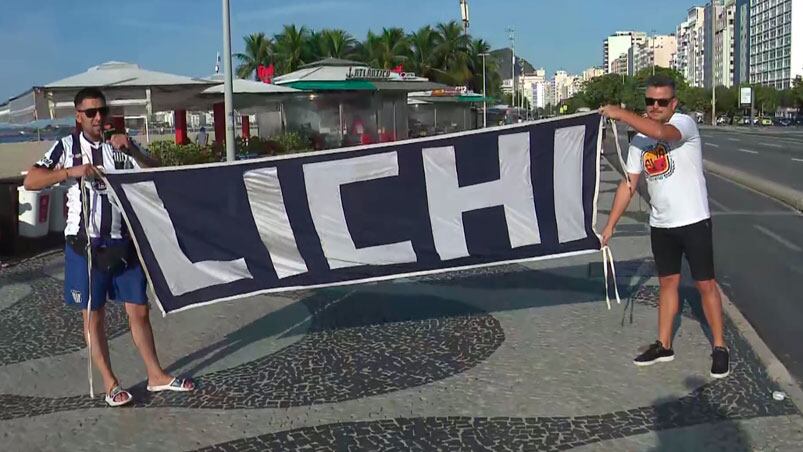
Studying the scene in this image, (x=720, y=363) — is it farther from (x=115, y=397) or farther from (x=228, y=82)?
(x=228, y=82)

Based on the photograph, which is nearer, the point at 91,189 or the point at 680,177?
the point at 91,189

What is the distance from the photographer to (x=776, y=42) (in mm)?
166625

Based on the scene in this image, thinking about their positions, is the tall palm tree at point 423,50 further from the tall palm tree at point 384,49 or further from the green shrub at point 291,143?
the green shrub at point 291,143

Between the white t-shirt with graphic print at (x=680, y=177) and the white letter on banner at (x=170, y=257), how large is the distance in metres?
2.95

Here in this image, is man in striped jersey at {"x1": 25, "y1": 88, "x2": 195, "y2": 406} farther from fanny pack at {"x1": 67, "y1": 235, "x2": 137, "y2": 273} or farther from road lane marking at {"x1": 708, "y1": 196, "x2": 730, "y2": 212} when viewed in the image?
road lane marking at {"x1": 708, "y1": 196, "x2": 730, "y2": 212}

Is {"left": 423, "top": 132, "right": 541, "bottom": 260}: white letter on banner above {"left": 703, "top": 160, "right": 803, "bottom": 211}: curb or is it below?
above

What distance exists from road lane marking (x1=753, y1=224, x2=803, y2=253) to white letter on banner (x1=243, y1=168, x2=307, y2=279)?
24.3 feet

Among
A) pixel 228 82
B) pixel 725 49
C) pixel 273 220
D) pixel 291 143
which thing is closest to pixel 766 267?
pixel 273 220

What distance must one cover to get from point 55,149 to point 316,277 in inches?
77.8

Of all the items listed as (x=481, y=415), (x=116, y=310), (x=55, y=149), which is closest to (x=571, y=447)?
(x=481, y=415)

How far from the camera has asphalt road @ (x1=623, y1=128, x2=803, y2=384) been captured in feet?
21.2

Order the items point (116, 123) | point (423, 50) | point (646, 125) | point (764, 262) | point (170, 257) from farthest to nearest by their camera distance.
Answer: point (423, 50) < point (116, 123) < point (764, 262) < point (170, 257) < point (646, 125)

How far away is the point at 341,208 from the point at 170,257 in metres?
1.26

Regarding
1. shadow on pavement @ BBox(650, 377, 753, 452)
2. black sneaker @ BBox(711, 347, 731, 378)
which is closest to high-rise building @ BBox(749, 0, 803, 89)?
black sneaker @ BBox(711, 347, 731, 378)
